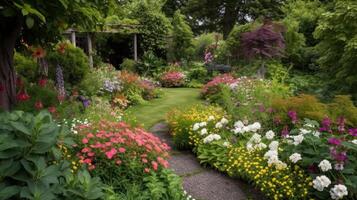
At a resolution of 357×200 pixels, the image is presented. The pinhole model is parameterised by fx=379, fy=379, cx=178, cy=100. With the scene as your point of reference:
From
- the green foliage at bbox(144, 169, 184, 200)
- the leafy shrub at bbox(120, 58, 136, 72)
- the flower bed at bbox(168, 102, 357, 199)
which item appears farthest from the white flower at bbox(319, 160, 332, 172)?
the leafy shrub at bbox(120, 58, 136, 72)

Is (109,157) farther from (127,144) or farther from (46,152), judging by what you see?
(46,152)

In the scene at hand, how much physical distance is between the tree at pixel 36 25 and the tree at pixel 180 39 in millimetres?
11454

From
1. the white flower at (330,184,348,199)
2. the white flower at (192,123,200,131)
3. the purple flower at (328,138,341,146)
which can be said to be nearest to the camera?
the white flower at (330,184,348,199)

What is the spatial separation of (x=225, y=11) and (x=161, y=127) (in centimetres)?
2283

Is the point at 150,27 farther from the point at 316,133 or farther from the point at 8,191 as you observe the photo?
the point at 8,191

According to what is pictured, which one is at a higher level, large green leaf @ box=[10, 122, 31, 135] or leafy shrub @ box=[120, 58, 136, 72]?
large green leaf @ box=[10, 122, 31, 135]

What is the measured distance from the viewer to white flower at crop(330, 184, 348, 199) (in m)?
3.37

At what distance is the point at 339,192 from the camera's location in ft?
11.1

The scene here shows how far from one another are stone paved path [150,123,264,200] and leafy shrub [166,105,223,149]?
0.44 m

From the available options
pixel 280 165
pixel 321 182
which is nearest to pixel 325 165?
pixel 321 182

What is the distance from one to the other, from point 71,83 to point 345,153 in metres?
6.20

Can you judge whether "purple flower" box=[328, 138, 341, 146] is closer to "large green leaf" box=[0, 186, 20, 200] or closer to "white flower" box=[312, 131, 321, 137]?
"white flower" box=[312, 131, 321, 137]

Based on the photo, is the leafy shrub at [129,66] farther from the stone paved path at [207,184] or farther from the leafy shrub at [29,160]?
the leafy shrub at [29,160]

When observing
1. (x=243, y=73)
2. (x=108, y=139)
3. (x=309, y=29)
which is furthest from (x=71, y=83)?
(x=309, y=29)
